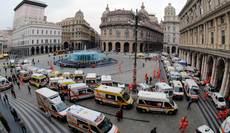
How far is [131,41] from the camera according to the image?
95812mm

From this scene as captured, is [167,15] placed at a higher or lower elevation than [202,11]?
higher

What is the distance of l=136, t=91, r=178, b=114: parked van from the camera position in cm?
1880

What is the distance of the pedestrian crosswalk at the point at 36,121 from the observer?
52.6 feet

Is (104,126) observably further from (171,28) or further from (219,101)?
(171,28)

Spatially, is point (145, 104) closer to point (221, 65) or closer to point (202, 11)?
point (221, 65)

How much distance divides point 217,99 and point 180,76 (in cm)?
1195

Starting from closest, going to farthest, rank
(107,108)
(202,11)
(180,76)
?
(107,108)
(180,76)
(202,11)

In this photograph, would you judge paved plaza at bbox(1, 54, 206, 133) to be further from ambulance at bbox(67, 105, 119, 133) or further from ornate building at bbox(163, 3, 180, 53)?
ornate building at bbox(163, 3, 180, 53)

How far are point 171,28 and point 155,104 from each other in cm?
8455

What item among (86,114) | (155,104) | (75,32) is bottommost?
(155,104)

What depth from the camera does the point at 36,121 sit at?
58.2ft

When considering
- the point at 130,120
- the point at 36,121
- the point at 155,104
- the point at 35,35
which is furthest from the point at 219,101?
the point at 35,35

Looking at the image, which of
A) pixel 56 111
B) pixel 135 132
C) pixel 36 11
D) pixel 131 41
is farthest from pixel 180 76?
pixel 36 11

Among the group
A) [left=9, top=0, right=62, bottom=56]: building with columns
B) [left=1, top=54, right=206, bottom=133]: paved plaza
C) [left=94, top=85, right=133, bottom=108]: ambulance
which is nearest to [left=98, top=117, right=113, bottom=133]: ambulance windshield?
[left=1, top=54, right=206, bottom=133]: paved plaza
